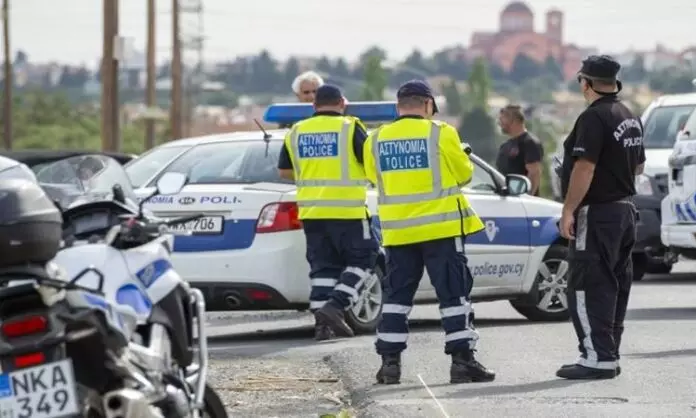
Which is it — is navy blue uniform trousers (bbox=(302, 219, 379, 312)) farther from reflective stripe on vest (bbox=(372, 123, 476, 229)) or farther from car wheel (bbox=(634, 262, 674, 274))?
car wheel (bbox=(634, 262, 674, 274))

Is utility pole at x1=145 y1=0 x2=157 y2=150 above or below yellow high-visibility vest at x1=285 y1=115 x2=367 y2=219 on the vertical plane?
below

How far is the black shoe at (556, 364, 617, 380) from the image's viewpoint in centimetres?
1034

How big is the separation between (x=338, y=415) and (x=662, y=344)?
372 centimetres

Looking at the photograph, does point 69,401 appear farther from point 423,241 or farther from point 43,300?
point 423,241

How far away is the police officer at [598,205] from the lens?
10.3 m

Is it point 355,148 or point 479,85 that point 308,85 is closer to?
point 355,148

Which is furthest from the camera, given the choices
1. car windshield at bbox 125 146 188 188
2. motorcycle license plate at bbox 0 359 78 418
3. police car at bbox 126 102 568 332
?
car windshield at bbox 125 146 188 188

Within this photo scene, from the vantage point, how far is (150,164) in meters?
13.6

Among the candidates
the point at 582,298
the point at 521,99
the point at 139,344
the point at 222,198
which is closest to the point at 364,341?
the point at 222,198

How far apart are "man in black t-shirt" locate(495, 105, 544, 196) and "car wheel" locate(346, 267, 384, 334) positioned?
3.73 m

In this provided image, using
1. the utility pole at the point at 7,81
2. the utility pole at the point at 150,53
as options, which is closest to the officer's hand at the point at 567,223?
the utility pole at the point at 150,53

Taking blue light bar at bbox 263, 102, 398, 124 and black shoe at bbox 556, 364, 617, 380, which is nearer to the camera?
black shoe at bbox 556, 364, 617, 380

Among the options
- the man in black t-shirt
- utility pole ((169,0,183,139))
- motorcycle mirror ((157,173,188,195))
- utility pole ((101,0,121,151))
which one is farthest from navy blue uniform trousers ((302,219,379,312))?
utility pole ((169,0,183,139))

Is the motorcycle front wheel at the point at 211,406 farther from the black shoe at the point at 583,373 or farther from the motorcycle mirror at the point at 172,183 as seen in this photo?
the black shoe at the point at 583,373
